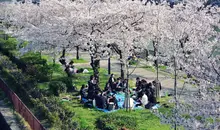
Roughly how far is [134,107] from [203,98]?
7.14 metres

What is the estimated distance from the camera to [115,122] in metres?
12.2

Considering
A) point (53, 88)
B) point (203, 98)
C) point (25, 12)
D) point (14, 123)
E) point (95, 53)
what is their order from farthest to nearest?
1. point (25, 12)
2. point (95, 53)
3. point (53, 88)
4. point (14, 123)
5. point (203, 98)

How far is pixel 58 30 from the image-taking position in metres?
18.1

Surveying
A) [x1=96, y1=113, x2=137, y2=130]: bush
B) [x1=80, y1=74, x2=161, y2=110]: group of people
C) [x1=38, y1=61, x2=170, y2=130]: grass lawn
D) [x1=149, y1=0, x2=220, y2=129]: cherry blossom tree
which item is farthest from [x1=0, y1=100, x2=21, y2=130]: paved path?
[x1=149, y1=0, x2=220, y2=129]: cherry blossom tree

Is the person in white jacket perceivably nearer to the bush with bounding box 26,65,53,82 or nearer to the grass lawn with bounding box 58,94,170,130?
the grass lawn with bounding box 58,94,170,130

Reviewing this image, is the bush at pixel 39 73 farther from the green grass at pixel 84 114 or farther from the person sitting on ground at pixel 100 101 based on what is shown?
the person sitting on ground at pixel 100 101

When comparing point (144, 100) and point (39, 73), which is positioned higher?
point (39, 73)

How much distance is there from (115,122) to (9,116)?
4184 millimetres

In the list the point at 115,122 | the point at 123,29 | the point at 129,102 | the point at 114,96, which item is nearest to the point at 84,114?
the point at 114,96

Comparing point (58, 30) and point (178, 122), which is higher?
point (58, 30)

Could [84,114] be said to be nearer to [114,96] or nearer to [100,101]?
[100,101]

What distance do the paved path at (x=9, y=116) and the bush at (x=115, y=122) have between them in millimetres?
2892

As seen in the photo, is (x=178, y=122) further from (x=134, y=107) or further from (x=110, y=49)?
(x=110, y=49)

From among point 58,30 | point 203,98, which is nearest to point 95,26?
point 58,30
